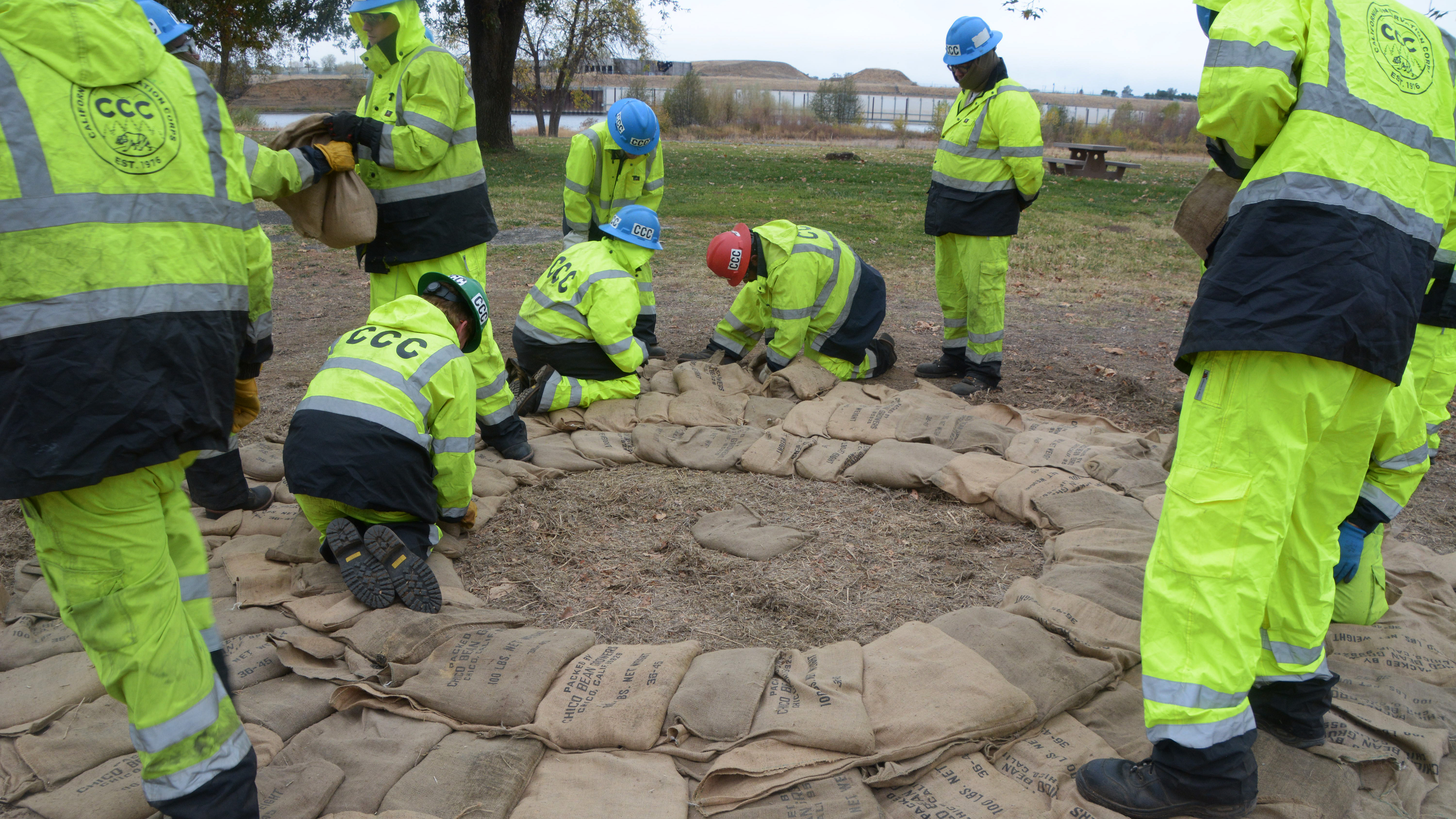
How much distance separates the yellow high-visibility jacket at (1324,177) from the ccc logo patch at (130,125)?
2278mm

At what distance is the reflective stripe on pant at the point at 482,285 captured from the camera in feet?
14.2

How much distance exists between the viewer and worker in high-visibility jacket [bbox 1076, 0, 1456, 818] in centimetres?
197

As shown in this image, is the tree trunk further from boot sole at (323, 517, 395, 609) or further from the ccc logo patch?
the ccc logo patch

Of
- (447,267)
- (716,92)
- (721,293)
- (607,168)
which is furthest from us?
(716,92)

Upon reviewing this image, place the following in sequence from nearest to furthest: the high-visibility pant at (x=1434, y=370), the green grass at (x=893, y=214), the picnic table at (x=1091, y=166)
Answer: the high-visibility pant at (x=1434, y=370) < the green grass at (x=893, y=214) < the picnic table at (x=1091, y=166)

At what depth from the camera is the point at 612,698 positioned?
2.60m

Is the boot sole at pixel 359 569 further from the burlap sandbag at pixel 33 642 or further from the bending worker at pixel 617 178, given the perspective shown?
the bending worker at pixel 617 178

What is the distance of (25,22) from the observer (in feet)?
5.74

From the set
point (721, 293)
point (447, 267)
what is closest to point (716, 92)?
point (721, 293)

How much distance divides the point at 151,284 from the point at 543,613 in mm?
1818

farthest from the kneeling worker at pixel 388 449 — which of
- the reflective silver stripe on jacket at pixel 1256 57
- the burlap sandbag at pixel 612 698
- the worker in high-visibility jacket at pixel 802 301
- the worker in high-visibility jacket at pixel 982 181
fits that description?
the worker in high-visibility jacket at pixel 982 181

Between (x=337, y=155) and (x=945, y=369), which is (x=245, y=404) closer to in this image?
(x=337, y=155)

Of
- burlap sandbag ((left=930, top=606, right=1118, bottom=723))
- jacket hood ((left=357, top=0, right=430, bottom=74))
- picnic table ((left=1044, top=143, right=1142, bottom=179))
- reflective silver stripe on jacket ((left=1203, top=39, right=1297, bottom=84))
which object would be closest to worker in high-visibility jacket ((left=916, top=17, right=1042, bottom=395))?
burlap sandbag ((left=930, top=606, right=1118, bottom=723))

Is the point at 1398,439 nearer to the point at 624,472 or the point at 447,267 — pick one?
the point at 624,472
